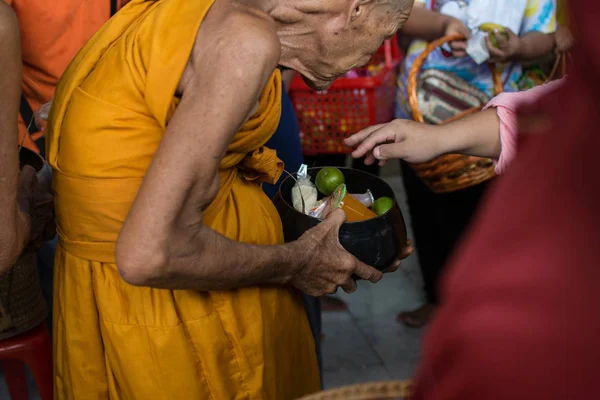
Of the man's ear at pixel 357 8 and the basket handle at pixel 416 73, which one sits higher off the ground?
the man's ear at pixel 357 8

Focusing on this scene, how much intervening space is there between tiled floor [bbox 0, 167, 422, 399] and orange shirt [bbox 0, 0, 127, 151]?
127 cm

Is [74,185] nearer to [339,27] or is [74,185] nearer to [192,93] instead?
[192,93]

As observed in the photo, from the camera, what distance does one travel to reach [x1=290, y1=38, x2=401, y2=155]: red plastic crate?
3.09 m

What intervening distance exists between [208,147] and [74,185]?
39cm

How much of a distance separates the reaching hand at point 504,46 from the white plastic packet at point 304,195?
106 cm

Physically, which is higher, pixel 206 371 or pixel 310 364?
pixel 206 371

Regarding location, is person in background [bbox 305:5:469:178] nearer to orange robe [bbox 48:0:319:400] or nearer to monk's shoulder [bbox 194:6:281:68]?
orange robe [bbox 48:0:319:400]

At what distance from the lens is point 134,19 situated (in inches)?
60.1

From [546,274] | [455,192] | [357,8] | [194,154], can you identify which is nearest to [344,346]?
[455,192]

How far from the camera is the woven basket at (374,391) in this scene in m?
1.17

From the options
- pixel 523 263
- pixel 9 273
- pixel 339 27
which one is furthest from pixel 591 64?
pixel 9 273

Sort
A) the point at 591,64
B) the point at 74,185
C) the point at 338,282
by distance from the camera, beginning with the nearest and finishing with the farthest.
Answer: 1. the point at 591,64
2. the point at 74,185
3. the point at 338,282

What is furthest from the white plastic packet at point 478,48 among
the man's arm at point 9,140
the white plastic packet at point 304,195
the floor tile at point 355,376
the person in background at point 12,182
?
the man's arm at point 9,140

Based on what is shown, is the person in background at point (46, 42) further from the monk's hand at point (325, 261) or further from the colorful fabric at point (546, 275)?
the colorful fabric at point (546, 275)
